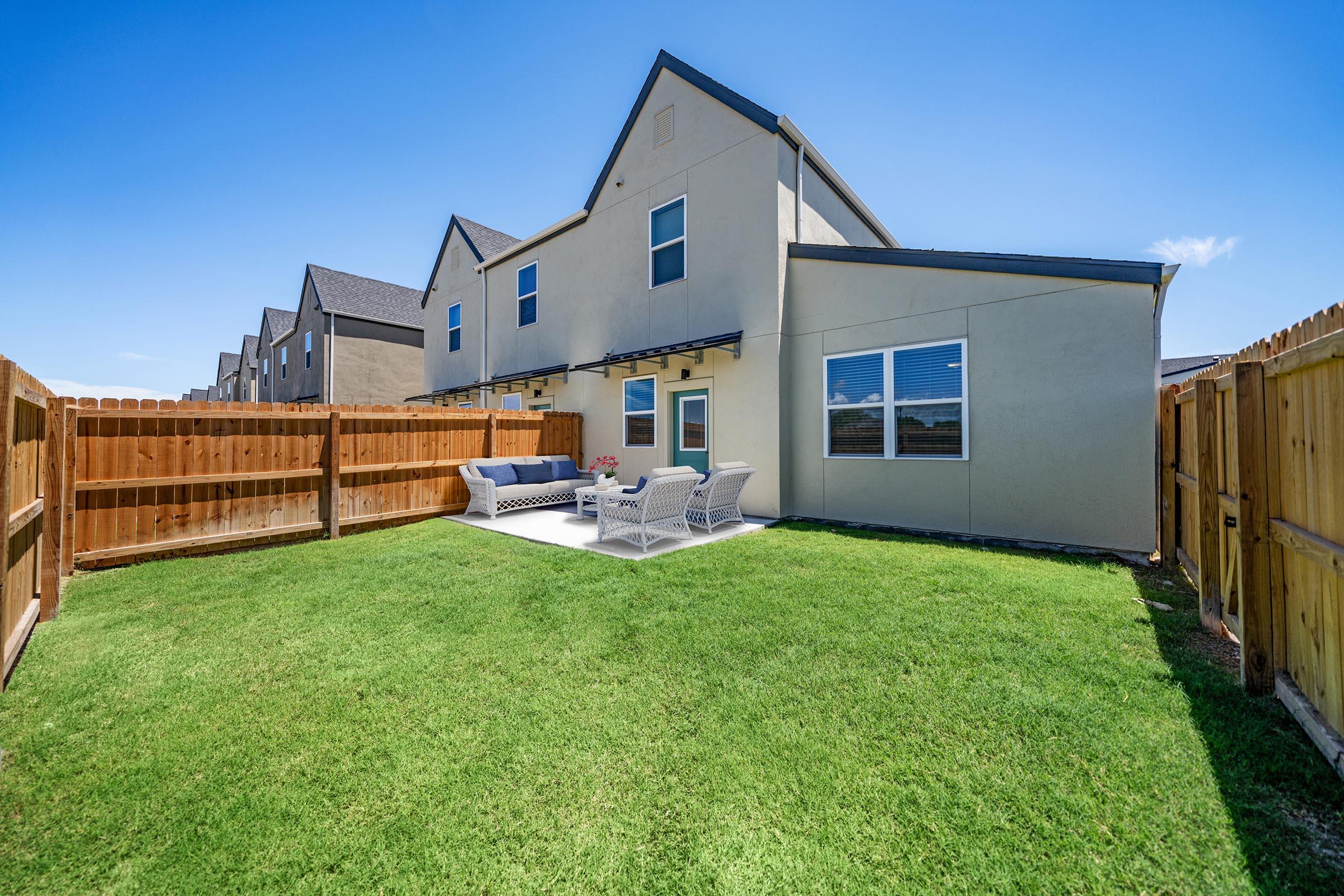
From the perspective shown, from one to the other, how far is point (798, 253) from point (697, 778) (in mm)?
8305

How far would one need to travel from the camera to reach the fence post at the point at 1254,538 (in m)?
2.69

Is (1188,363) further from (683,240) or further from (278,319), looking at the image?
(278,319)

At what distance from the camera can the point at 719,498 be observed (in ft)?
25.3

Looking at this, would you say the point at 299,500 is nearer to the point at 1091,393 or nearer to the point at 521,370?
the point at 521,370

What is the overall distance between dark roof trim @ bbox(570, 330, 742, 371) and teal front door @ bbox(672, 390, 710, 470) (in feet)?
3.21

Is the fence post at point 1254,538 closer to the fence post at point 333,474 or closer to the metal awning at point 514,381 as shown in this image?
the fence post at point 333,474

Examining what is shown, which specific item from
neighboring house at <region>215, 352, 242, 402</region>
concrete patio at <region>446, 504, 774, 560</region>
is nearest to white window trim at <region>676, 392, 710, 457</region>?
concrete patio at <region>446, 504, 774, 560</region>

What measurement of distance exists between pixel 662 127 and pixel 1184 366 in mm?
21310

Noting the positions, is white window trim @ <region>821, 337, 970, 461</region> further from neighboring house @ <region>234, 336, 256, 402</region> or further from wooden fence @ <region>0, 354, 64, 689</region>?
neighboring house @ <region>234, 336, 256, 402</region>

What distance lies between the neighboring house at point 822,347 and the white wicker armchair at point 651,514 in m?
2.13

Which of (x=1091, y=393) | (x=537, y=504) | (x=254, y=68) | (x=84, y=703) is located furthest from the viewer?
(x=537, y=504)

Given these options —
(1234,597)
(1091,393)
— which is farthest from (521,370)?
(1234,597)

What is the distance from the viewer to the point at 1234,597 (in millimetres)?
3361

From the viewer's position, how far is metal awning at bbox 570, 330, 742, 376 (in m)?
8.73
